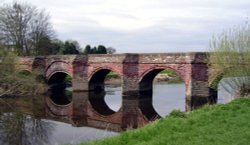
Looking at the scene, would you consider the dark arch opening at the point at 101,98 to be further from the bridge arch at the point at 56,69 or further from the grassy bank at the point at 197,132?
the grassy bank at the point at 197,132

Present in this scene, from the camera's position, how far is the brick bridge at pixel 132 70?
96.6ft

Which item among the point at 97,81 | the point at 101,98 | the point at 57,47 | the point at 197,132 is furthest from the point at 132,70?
the point at 57,47

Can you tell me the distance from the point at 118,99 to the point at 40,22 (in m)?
22.1

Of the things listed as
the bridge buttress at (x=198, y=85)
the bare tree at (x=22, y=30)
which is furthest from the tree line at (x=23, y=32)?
the bridge buttress at (x=198, y=85)

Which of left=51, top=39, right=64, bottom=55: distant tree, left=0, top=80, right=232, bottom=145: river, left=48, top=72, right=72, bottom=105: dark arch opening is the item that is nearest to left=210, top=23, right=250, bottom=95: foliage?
left=0, top=80, right=232, bottom=145: river

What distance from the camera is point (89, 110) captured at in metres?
28.1

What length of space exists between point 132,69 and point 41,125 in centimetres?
1397

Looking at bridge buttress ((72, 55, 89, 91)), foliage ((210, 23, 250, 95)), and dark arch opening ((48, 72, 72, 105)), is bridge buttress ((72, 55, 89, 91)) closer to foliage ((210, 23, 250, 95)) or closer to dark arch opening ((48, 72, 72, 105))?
dark arch opening ((48, 72, 72, 105))

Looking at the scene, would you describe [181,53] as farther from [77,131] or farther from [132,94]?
[77,131]

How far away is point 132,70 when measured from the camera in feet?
112

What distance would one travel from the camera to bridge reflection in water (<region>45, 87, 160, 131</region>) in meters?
22.4

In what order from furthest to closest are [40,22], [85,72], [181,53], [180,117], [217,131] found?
[40,22], [85,72], [181,53], [180,117], [217,131]

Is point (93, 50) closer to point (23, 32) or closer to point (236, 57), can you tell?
point (23, 32)

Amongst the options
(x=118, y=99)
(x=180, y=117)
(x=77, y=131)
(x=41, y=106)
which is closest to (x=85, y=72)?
(x=118, y=99)
